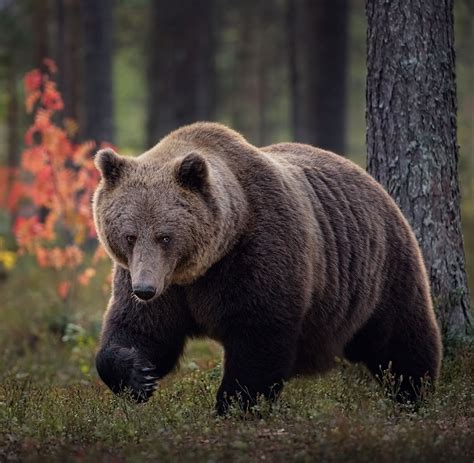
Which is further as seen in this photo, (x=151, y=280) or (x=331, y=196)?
(x=331, y=196)

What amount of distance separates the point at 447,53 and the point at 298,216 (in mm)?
2605

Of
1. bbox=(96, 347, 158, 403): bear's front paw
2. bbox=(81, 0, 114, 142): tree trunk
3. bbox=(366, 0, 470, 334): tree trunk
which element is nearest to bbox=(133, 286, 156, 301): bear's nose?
bbox=(96, 347, 158, 403): bear's front paw

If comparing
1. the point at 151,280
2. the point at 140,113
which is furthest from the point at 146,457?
the point at 140,113

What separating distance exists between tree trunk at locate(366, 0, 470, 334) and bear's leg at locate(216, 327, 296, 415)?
2.49m

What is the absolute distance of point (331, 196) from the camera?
22.7ft

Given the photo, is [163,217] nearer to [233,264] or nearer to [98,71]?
[233,264]

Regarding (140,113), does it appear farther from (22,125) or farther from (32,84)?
(32,84)

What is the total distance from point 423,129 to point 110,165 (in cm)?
324

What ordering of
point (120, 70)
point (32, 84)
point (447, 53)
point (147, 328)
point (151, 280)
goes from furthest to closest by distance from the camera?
1. point (120, 70)
2. point (32, 84)
3. point (447, 53)
4. point (147, 328)
5. point (151, 280)

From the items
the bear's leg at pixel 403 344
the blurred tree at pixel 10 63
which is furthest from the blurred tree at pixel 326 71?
the bear's leg at pixel 403 344

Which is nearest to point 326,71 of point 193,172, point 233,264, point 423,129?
point 423,129

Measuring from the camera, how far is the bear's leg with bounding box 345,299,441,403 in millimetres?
7016

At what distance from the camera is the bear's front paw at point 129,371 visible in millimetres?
5977

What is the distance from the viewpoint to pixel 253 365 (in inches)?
231
